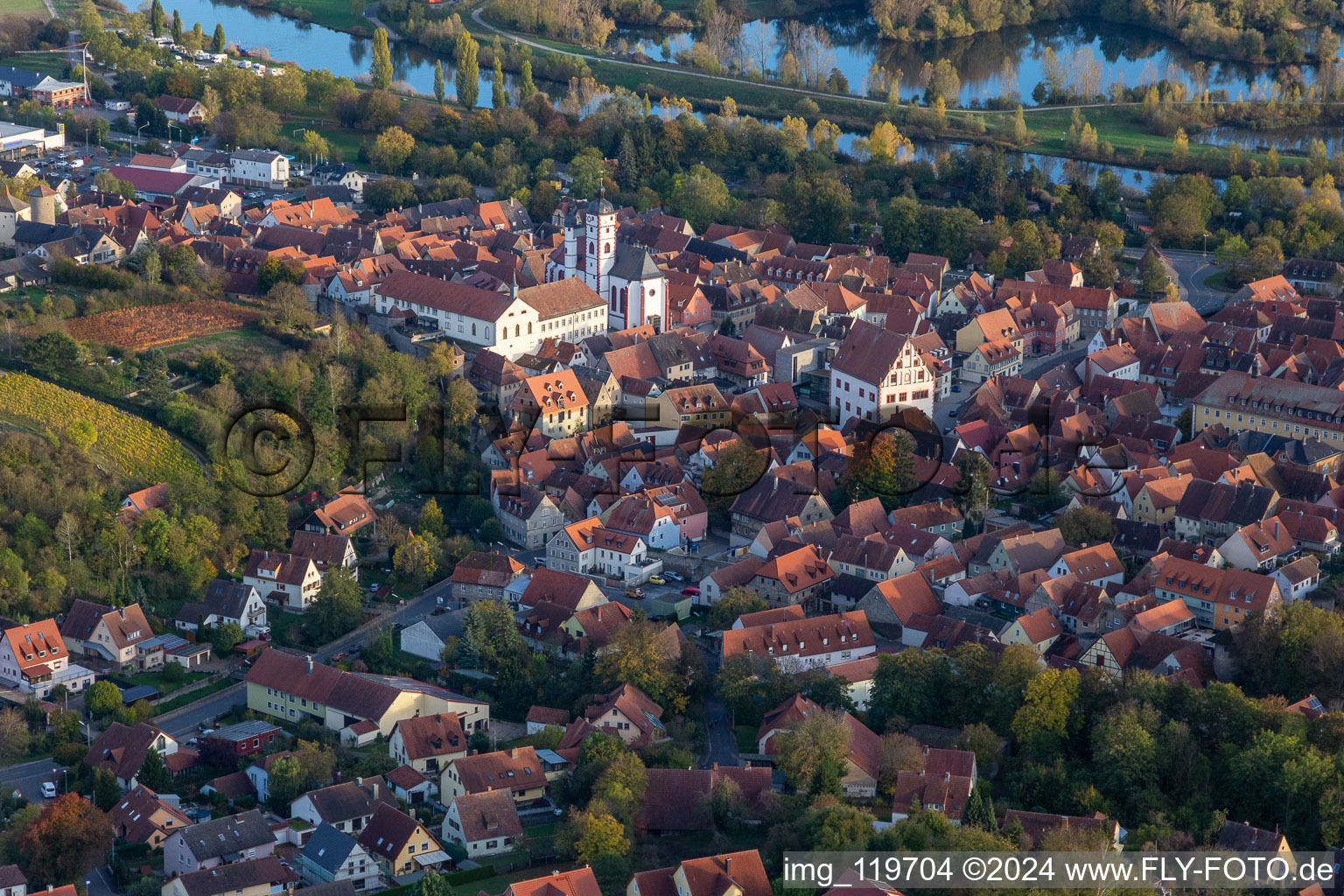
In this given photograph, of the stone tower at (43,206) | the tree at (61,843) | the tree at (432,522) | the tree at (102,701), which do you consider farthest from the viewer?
the stone tower at (43,206)

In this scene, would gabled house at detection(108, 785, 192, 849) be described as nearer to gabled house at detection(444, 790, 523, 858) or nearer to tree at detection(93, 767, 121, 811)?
tree at detection(93, 767, 121, 811)

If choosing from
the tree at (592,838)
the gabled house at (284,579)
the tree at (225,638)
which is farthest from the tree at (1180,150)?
the tree at (592,838)

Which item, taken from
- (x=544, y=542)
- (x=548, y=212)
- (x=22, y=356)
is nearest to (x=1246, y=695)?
(x=544, y=542)

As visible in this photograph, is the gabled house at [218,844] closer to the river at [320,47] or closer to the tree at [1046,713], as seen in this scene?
the tree at [1046,713]

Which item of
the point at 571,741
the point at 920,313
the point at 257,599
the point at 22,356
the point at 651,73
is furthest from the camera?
the point at 651,73

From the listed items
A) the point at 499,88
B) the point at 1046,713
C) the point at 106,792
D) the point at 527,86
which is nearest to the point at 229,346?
the point at 106,792

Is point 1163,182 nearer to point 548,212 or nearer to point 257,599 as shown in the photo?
point 548,212
